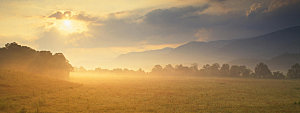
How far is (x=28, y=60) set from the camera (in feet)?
248

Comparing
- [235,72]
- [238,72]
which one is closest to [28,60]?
[235,72]

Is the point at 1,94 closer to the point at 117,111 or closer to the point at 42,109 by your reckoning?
the point at 42,109

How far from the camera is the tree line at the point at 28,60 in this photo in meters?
72.3

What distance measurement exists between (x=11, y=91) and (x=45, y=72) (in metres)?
42.9

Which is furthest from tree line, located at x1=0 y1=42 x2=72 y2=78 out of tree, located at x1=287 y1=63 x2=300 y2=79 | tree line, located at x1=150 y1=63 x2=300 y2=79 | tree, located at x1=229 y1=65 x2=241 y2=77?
tree, located at x1=287 y1=63 x2=300 y2=79

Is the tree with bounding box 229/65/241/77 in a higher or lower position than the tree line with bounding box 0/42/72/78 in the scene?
lower

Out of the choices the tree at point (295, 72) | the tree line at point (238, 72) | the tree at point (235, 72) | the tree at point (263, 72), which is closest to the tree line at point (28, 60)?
the tree line at point (238, 72)

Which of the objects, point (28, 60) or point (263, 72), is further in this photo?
point (263, 72)

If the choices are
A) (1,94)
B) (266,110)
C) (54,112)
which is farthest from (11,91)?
(266,110)

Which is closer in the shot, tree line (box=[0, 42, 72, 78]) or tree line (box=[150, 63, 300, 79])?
tree line (box=[0, 42, 72, 78])

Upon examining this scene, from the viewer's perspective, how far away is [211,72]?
16412 centimetres

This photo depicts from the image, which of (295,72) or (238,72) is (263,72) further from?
(295,72)

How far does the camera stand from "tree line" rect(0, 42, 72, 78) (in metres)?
72.3

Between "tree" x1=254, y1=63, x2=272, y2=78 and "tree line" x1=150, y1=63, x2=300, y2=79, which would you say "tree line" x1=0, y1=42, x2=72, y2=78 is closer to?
"tree line" x1=150, y1=63, x2=300, y2=79
